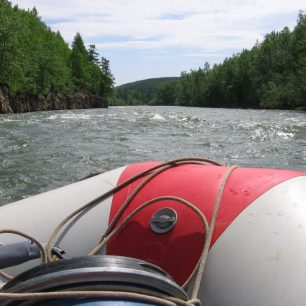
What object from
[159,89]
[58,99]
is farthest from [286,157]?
[159,89]

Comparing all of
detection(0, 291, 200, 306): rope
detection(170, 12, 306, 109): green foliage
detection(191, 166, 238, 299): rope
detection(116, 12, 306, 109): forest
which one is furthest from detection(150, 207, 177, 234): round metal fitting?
detection(170, 12, 306, 109): green foliage

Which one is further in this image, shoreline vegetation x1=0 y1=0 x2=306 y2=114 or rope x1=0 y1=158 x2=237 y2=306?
shoreline vegetation x1=0 y1=0 x2=306 y2=114

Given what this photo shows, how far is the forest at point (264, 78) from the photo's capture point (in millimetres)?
39128

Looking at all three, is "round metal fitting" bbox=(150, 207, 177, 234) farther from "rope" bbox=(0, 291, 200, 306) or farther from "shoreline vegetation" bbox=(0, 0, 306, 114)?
"shoreline vegetation" bbox=(0, 0, 306, 114)

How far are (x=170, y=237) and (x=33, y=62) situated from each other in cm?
3374

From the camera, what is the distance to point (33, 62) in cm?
3378

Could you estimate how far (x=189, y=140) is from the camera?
380 inches

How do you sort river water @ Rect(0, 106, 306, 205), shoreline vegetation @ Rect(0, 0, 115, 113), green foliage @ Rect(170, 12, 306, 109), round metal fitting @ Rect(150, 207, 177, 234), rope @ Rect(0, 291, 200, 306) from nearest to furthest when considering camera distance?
1. rope @ Rect(0, 291, 200, 306)
2. round metal fitting @ Rect(150, 207, 177, 234)
3. river water @ Rect(0, 106, 306, 205)
4. shoreline vegetation @ Rect(0, 0, 115, 113)
5. green foliage @ Rect(170, 12, 306, 109)

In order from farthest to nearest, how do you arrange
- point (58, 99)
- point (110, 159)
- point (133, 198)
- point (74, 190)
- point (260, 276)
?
1. point (58, 99)
2. point (110, 159)
3. point (74, 190)
4. point (133, 198)
5. point (260, 276)

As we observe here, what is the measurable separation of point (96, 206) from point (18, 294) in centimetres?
89

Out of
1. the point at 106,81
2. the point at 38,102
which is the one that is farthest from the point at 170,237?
the point at 106,81

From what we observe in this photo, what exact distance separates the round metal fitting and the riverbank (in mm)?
24440

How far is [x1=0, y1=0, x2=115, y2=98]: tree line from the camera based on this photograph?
90.8 ft

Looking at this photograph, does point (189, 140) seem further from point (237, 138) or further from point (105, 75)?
point (105, 75)
